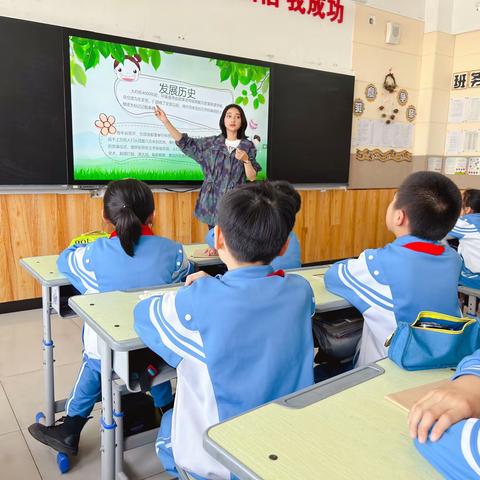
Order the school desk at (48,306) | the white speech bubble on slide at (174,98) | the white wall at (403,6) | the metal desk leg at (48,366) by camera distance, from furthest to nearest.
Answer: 1. the white wall at (403,6)
2. the white speech bubble on slide at (174,98)
3. the metal desk leg at (48,366)
4. the school desk at (48,306)

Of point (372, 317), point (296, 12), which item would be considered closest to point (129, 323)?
point (372, 317)

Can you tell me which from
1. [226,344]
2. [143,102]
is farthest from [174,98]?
[226,344]

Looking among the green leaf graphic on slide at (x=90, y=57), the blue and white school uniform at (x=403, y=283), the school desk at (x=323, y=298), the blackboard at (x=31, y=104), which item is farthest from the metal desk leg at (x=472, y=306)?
the green leaf graphic on slide at (x=90, y=57)

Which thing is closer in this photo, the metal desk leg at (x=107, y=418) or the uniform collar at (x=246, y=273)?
the uniform collar at (x=246, y=273)

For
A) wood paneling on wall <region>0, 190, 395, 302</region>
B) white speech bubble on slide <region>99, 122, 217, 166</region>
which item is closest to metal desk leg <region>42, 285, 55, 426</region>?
wood paneling on wall <region>0, 190, 395, 302</region>

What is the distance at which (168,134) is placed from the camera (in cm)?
423

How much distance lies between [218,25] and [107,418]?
12.7 ft

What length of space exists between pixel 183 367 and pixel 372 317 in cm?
76

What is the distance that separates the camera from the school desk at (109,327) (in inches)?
52.8

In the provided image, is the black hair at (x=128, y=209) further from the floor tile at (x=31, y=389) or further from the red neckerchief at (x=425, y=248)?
the floor tile at (x=31, y=389)

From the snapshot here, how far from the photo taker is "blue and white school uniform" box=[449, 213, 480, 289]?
3.04 metres

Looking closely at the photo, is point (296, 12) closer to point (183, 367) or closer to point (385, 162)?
point (385, 162)

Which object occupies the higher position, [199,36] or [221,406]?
[199,36]

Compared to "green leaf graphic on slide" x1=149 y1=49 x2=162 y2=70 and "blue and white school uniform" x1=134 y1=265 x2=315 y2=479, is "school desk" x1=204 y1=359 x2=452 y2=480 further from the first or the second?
"green leaf graphic on slide" x1=149 y1=49 x2=162 y2=70
